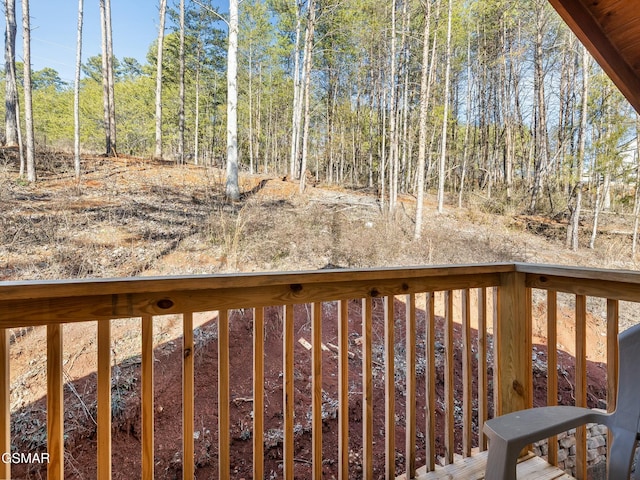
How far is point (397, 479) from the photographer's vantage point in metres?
1.45

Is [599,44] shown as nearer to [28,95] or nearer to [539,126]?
[28,95]

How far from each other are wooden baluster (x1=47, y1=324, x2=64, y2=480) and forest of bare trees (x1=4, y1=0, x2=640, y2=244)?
439 cm

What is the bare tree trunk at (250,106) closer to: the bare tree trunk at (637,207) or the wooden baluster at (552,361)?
the wooden baluster at (552,361)

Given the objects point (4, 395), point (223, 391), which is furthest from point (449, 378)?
point (4, 395)

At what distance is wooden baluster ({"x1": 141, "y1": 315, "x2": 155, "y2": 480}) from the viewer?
101 centimetres

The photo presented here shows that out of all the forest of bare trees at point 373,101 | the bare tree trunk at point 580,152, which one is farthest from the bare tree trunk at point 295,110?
the bare tree trunk at point 580,152

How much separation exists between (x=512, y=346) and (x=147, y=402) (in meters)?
1.61

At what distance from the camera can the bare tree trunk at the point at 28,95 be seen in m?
3.56

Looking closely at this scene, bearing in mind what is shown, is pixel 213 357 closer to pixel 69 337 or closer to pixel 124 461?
pixel 124 461

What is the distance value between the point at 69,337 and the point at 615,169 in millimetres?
8418

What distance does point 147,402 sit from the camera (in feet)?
3.35

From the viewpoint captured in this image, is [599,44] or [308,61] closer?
[599,44]

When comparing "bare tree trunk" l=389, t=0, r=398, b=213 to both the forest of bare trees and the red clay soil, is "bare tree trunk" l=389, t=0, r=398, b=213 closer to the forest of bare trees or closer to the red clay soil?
the forest of bare trees

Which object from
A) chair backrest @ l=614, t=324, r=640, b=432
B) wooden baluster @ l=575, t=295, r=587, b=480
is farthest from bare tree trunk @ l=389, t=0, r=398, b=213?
chair backrest @ l=614, t=324, r=640, b=432
